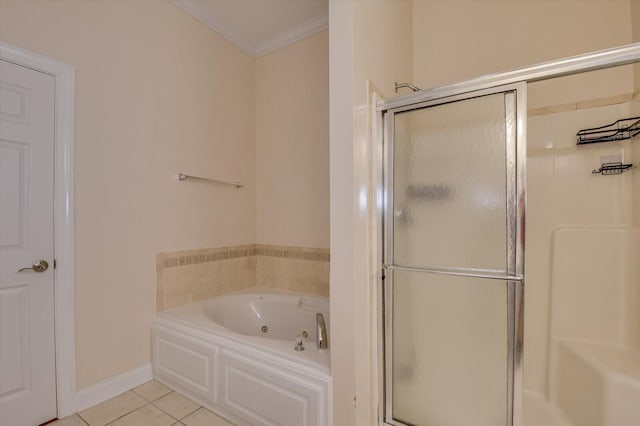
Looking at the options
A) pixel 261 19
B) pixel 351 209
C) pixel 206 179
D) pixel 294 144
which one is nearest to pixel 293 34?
pixel 261 19

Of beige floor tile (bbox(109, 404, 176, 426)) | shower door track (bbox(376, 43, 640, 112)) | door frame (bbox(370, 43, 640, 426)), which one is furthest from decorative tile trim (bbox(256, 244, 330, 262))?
shower door track (bbox(376, 43, 640, 112))

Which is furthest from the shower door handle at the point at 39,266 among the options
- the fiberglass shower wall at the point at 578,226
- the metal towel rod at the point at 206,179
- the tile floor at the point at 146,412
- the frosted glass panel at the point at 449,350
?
the fiberglass shower wall at the point at 578,226

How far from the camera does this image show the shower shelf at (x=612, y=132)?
5.12 ft

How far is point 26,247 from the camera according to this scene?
1.57 m

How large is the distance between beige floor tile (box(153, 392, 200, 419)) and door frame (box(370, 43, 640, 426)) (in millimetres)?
1117

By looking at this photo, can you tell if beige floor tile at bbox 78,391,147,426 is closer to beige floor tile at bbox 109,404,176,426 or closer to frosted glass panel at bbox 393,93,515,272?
beige floor tile at bbox 109,404,176,426

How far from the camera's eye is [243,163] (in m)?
2.84

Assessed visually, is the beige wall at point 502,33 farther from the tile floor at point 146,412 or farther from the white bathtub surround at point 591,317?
the tile floor at point 146,412

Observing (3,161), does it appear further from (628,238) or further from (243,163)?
(628,238)

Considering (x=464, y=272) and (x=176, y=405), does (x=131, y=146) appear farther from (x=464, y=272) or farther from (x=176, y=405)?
(x=464, y=272)

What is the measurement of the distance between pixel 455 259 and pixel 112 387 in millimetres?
2194

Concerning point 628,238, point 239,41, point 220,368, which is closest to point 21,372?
point 220,368

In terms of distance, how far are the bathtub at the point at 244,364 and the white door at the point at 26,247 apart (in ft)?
2.01

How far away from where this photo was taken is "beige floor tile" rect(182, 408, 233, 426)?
163cm
